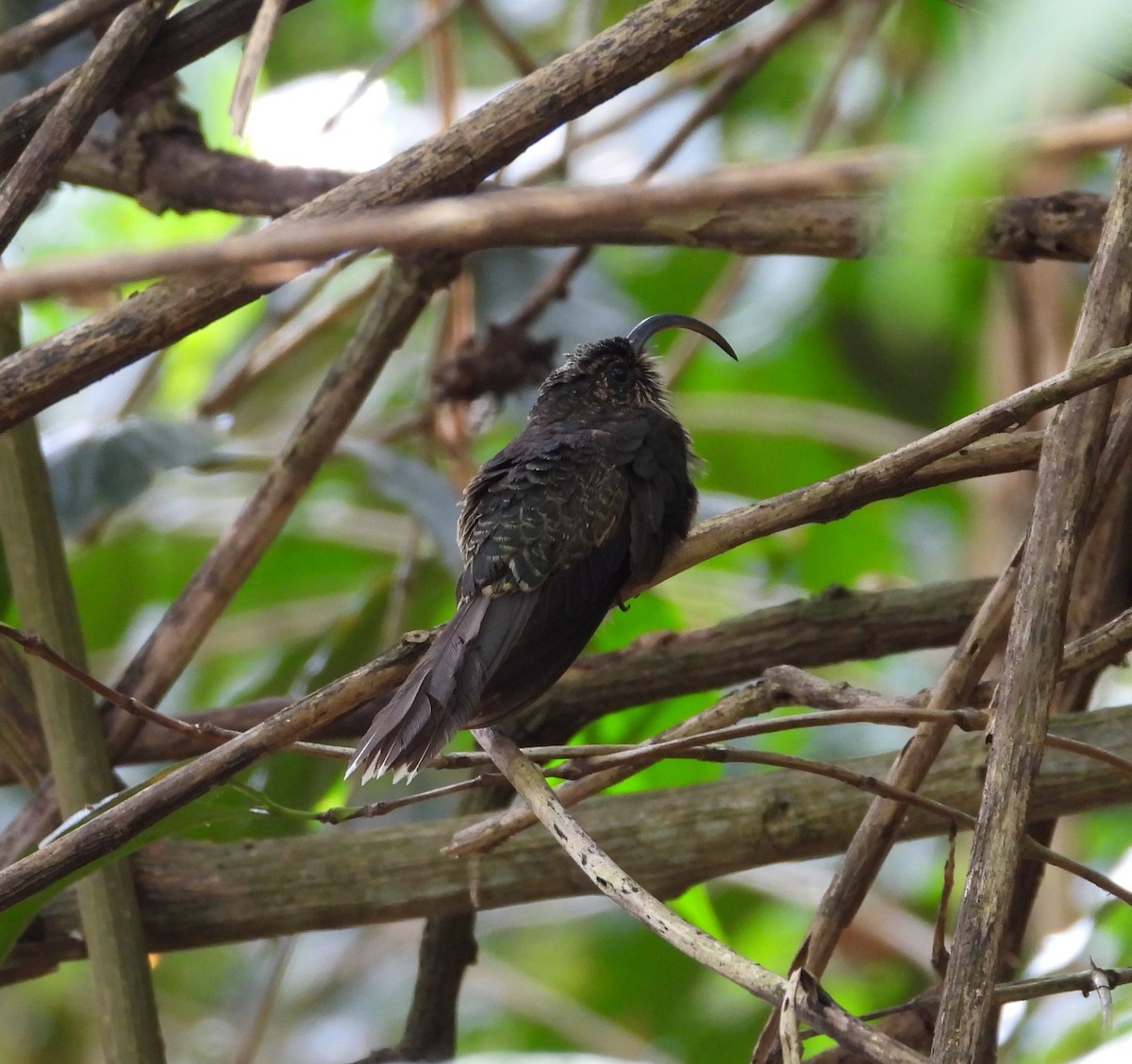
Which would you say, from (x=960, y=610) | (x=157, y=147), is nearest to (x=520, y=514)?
(x=960, y=610)

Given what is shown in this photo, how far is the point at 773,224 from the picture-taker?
8.18 ft

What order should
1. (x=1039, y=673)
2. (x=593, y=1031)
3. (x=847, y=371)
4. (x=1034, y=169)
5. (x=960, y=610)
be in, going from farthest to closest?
(x=847, y=371) < (x=593, y=1031) < (x=960, y=610) < (x=1039, y=673) < (x=1034, y=169)

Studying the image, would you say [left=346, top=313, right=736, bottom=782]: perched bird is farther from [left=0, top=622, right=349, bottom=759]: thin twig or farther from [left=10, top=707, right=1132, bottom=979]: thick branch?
[left=10, top=707, right=1132, bottom=979]: thick branch

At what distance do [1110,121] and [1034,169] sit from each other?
0.22 ft

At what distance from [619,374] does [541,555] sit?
2.81ft

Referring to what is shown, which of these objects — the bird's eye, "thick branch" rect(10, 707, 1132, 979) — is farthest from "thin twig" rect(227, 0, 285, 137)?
the bird's eye

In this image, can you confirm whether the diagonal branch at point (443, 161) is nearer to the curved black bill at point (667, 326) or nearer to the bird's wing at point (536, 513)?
the bird's wing at point (536, 513)

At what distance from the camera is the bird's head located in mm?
3027

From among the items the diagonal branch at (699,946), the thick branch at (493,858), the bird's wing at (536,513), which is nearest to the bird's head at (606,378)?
the bird's wing at (536,513)

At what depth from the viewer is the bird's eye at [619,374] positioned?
312cm

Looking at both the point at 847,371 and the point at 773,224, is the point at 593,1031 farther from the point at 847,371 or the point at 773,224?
the point at 773,224

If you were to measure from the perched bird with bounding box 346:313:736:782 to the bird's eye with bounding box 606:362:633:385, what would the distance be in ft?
0.33

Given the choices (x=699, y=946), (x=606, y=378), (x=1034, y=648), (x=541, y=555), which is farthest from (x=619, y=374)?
(x=699, y=946)

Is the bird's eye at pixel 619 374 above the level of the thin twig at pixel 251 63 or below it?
above
